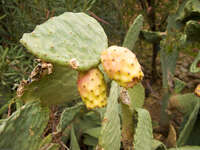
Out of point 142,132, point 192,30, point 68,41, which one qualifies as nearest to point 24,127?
point 68,41

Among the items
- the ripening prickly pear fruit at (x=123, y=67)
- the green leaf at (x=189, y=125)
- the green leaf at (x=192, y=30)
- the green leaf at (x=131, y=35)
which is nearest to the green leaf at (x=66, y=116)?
the green leaf at (x=131, y=35)

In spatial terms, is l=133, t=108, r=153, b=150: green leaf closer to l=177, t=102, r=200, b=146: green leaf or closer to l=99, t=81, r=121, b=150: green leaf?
l=99, t=81, r=121, b=150: green leaf

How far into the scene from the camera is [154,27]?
84.3 inches

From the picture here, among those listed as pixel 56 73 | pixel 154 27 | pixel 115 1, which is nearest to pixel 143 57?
pixel 154 27

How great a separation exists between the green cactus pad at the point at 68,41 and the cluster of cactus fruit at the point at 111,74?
0.13 ft

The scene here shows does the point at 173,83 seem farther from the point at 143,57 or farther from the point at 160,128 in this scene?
the point at 143,57

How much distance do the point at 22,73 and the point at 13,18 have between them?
1.18 feet

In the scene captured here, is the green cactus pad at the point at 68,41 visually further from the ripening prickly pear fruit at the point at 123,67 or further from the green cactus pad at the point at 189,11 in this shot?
the green cactus pad at the point at 189,11

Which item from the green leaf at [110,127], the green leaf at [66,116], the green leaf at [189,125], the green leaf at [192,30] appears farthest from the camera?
the green leaf at [192,30]

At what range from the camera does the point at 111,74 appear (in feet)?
2.02

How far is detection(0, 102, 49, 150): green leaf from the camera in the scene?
2.08 ft

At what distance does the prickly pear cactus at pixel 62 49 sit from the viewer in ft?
2.06

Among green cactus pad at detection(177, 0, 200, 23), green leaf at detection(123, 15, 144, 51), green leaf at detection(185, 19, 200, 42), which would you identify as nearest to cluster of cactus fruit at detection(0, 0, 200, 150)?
green leaf at detection(123, 15, 144, 51)

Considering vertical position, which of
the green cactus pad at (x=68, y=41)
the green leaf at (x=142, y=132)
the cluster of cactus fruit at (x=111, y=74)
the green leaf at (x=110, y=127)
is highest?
the green cactus pad at (x=68, y=41)
